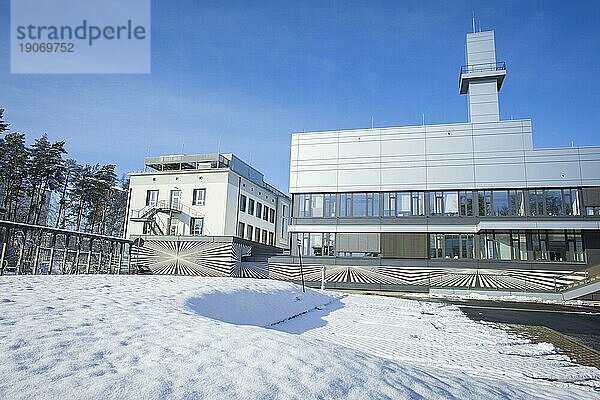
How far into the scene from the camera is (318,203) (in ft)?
107

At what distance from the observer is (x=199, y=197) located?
37.7 metres

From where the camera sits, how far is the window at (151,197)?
126 ft

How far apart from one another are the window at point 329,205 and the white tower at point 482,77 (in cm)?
1232

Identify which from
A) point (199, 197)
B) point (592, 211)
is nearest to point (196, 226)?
point (199, 197)

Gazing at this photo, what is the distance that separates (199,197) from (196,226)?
2716 millimetres

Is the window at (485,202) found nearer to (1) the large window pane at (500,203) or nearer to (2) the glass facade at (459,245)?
(1) the large window pane at (500,203)

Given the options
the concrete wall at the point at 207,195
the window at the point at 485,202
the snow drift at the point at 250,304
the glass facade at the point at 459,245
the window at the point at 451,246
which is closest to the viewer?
the snow drift at the point at 250,304

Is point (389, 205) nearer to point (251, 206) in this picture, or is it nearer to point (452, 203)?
point (452, 203)

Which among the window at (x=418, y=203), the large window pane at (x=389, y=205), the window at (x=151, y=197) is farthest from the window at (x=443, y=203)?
the window at (x=151, y=197)

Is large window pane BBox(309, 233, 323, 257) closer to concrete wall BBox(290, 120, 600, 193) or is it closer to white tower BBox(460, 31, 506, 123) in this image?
concrete wall BBox(290, 120, 600, 193)

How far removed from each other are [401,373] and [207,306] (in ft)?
18.2

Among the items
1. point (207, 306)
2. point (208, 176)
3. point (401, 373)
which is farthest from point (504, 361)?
point (208, 176)

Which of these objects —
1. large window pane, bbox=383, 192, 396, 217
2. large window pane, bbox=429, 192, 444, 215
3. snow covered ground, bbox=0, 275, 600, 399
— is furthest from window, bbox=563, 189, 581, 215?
snow covered ground, bbox=0, 275, 600, 399

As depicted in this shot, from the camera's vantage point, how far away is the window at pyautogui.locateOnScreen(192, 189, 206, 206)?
1477 inches
